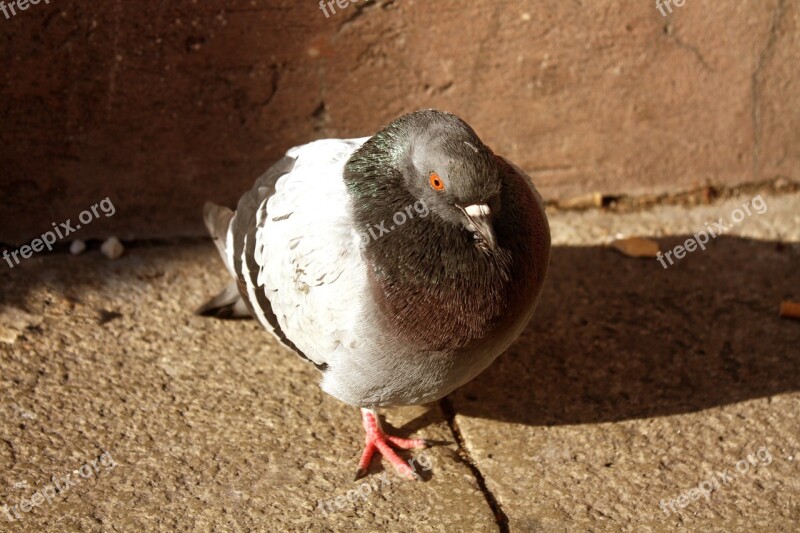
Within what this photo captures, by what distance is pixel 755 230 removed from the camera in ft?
16.3

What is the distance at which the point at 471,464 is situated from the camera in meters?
3.63

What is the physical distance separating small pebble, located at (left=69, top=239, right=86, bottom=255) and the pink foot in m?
1.89

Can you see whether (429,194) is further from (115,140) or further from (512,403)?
(115,140)

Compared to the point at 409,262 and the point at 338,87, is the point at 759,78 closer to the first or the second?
the point at 338,87
